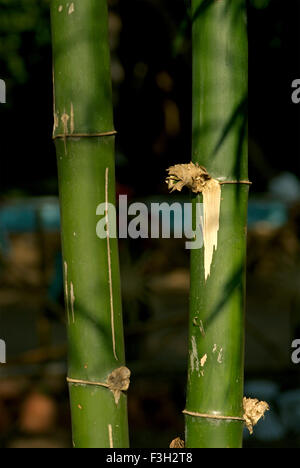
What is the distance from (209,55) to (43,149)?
27.5ft

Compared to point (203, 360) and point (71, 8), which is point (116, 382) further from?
point (71, 8)

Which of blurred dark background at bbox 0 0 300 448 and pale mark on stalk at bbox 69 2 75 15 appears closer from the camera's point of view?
pale mark on stalk at bbox 69 2 75 15

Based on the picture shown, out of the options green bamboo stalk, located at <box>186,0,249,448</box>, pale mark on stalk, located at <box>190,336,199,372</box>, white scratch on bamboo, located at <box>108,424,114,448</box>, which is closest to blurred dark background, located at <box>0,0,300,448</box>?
green bamboo stalk, located at <box>186,0,249,448</box>

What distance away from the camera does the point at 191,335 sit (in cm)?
107

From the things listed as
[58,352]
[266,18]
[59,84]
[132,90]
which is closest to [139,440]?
[58,352]

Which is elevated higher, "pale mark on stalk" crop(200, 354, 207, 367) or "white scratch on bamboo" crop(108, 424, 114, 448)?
"pale mark on stalk" crop(200, 354, 207, 367)

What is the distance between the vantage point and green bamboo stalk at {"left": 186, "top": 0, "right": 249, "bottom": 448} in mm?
1033

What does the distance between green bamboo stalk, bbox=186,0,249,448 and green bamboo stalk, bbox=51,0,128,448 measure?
13cm

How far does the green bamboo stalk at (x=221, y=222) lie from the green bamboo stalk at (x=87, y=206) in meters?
0.13

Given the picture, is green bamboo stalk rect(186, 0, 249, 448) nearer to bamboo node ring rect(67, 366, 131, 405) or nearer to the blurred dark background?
bamboo node ring rect(67, 366, 131, 405)

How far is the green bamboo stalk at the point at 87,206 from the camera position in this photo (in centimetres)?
102

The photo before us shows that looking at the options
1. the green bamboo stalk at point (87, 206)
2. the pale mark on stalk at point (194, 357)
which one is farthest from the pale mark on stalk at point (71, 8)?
the pale mark on stalk at point (194, 357)

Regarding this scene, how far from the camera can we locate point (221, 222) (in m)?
1.04

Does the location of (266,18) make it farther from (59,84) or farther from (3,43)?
(3,43)
